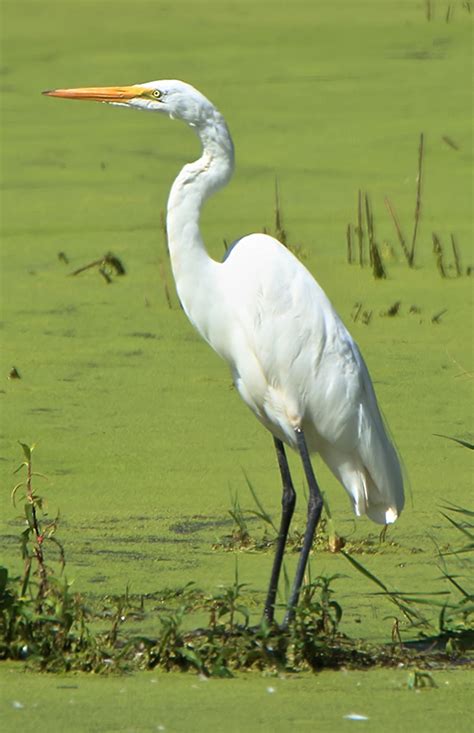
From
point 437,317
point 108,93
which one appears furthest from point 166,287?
point 108,93

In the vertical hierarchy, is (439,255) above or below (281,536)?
above

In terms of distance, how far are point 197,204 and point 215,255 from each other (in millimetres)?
3086

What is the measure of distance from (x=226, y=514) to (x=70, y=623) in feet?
3.92

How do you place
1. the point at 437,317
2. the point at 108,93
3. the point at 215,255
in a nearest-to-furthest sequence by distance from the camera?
the point at 108,93 < the point at 437,317 < the point at 215,255

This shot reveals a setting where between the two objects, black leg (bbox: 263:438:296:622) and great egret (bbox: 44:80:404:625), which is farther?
great egret (bbox: 44:80:404:625)

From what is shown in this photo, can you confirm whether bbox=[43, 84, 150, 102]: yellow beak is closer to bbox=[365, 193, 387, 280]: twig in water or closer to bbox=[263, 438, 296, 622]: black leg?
bbox=[263, 438, 296, 622]: black leg

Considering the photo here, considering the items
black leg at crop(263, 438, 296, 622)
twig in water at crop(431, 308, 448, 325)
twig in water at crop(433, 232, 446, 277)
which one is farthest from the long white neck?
twig in water at crop(433, 232, 446, 277)

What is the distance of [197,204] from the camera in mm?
3412

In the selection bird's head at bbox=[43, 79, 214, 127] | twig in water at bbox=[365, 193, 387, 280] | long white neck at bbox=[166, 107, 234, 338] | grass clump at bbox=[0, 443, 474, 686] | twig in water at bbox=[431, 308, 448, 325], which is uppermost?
bird's head at bbox=[43, 79, 214, 127]

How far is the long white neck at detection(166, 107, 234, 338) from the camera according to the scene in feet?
11.2

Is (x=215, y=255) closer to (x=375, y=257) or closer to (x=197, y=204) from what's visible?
(x=375, y=257)

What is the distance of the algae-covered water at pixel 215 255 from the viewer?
365 cm

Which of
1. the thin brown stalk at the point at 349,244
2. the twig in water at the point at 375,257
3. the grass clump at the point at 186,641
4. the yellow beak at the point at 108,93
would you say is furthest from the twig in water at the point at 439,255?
the grass clump at the point at 186,641

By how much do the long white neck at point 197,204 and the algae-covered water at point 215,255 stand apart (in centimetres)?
63
